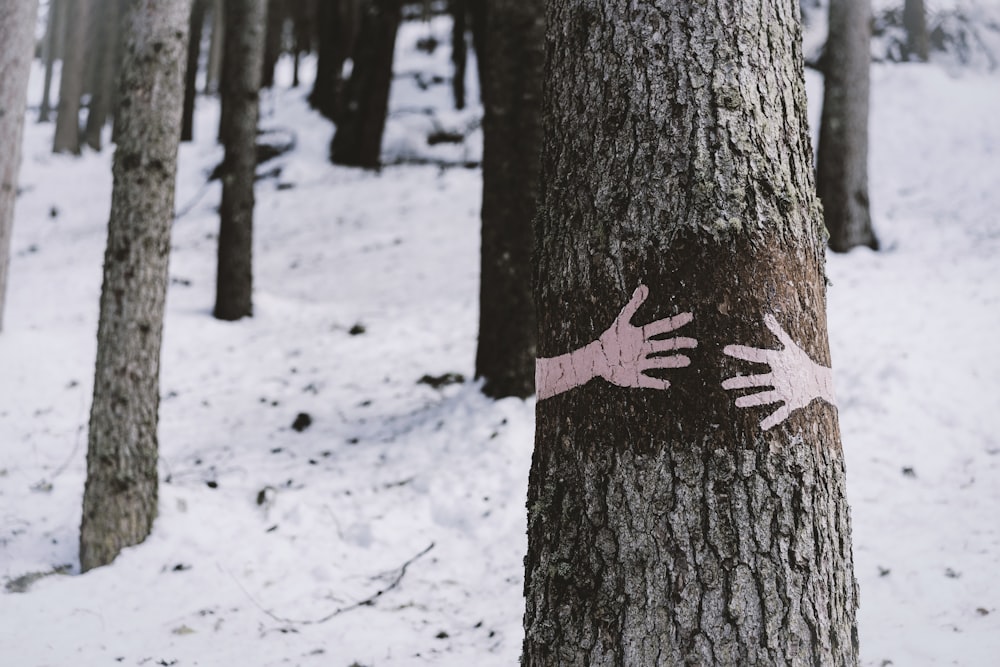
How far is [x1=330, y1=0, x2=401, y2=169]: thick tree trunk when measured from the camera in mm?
12078

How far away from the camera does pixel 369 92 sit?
12.3 m

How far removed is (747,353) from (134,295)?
312cm

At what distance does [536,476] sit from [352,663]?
5.32ft

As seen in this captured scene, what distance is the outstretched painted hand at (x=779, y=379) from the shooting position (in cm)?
154

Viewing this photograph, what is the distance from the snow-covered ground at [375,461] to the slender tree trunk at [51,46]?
16971mm

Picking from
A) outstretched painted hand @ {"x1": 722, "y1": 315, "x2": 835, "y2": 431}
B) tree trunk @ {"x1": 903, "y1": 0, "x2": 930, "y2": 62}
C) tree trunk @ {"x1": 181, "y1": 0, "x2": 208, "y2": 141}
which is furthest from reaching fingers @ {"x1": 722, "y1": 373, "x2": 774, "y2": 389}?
tree trunk @ {"x1": 903, "y1": 0, "x2": 930, "y2": 62}

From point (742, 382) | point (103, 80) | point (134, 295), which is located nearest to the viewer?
point (742, 382)

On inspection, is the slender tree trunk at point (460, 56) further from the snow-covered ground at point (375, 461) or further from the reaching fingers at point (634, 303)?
the reaching fingers at point (634, 303)

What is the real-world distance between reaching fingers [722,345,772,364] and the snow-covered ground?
176 centimetres

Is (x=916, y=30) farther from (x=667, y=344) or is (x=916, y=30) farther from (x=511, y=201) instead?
(x=667, y=344)

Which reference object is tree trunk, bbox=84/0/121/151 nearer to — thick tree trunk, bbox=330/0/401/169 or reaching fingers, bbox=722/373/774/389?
thick tree trunk, bbox=330/0/401/169

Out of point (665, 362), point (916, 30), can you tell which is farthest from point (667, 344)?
point (916, 30)

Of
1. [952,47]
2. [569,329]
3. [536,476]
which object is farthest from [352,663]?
[952,47]

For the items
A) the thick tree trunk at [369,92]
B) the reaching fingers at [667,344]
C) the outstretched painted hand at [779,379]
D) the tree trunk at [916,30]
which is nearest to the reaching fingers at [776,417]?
the outstretched painted hand at [779,379]
